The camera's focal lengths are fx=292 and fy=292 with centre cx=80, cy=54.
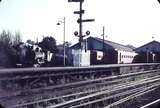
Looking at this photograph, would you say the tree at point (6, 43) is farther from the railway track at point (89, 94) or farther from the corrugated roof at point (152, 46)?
the corrugated roof at point (152, 46)

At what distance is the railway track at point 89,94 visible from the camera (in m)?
5.30

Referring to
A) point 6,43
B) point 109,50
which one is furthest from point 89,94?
point 109,50

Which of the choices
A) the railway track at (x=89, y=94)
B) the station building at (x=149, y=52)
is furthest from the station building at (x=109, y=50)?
the railway track at (x=89, y=94)

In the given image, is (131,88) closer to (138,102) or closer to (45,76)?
(138,102)

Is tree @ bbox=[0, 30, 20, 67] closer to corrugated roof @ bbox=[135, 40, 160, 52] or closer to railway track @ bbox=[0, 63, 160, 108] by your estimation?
railway track @ bbox=[0, 63, 160, 108]

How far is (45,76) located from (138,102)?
5994mm

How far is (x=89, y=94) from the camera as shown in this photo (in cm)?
734

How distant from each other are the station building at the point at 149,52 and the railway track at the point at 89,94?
0.18 meters

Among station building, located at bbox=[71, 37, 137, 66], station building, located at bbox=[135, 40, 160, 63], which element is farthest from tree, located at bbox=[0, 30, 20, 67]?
station building, located at bbox=[135, 40, 160, 63]

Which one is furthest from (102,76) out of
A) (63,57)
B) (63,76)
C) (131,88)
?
(63,57)

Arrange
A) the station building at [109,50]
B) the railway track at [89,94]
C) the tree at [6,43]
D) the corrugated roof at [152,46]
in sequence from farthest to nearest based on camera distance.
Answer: the tree at [6,43] < the railway track at [89,94] < the station building at [109,50] < the corrugated roof at [152,46]

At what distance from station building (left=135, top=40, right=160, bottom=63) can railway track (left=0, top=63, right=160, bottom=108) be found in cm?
18

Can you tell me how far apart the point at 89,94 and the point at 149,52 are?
17.7 ft

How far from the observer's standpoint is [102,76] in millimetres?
10148
